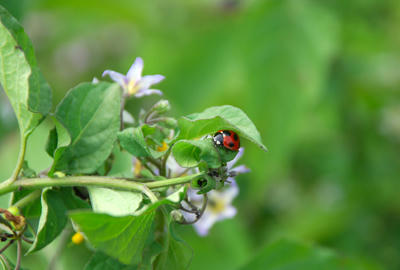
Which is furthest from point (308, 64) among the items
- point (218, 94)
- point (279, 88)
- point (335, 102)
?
point (218, 94)

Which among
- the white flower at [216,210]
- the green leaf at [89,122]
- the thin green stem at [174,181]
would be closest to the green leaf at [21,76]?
the green leaf at [89,122]

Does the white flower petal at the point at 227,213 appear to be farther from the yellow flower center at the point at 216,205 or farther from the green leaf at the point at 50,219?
the green leaf at the point at 50,219

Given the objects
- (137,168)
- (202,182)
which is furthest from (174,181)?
(137,168)

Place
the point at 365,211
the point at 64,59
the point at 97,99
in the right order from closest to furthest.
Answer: the point at 97,99
the point at 365,211
the point at 64,59

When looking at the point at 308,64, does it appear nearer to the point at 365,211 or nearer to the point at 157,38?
the point at 365,211

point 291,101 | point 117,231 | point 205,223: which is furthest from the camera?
point 291,101

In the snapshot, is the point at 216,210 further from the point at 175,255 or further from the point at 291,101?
the point at 291,101
